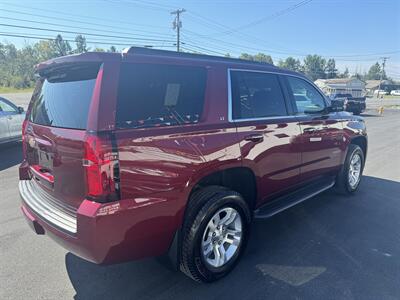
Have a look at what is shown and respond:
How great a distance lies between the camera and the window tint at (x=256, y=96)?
3078 mm

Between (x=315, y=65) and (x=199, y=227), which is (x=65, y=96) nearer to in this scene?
(x=199, y=227)

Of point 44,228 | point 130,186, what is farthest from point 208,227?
point 44,228

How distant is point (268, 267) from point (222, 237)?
0.57 metres

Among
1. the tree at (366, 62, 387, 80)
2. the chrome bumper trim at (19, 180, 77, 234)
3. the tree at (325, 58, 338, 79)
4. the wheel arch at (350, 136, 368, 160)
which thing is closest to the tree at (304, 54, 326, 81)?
the tree at (325, 58, 338, 79)

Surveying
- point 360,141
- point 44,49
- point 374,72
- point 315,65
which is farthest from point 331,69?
point 360,141

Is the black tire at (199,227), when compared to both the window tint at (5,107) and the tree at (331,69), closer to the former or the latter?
the window tint at (5,107)

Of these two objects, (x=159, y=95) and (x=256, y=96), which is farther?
(x=256, y=96)

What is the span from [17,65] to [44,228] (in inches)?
4404

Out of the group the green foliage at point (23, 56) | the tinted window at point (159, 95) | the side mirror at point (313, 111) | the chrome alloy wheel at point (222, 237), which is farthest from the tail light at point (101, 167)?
the green foliage at point (23, 56)

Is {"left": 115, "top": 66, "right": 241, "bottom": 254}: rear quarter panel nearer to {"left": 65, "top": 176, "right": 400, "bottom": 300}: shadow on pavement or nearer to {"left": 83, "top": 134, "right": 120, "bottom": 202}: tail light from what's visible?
{"left": 83, "top": 134, "right": 120, "bottom": 202}: tail light

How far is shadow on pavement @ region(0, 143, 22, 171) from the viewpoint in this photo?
7074mm

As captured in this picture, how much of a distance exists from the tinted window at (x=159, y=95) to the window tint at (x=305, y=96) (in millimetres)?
1659

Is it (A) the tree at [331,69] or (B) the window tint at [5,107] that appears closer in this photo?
(B) the window tint at [5,107]

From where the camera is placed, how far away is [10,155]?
315 inches
